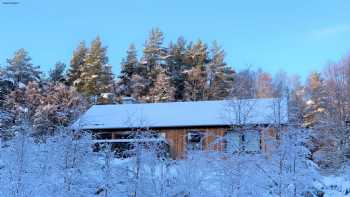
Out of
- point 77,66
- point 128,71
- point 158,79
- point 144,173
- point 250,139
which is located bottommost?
point 144,173

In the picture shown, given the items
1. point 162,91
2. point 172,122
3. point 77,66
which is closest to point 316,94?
point 162,91

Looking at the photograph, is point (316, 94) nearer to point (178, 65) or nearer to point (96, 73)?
point (178, 65)

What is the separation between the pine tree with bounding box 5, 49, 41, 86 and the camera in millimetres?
35719

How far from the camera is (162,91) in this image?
3406 centimetres

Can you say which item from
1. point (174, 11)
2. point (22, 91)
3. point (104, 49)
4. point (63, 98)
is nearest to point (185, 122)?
point (174, 11)

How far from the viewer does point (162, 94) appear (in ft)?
112

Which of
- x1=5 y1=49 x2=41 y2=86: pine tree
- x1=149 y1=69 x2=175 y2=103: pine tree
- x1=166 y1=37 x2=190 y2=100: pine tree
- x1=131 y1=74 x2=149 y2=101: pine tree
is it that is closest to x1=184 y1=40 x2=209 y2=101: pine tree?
x1=166 y1=37 x2=190 y2=100: pine tree

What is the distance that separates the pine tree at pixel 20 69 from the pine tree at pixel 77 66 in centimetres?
255

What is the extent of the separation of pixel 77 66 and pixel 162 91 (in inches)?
309

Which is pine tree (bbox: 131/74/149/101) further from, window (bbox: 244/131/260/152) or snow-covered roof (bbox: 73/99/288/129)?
window (bbox: 244/131/260/152)

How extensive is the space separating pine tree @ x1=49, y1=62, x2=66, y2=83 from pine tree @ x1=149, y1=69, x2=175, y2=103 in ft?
25.4

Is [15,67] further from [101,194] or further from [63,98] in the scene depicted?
[101,194]

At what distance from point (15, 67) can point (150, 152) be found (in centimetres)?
2891

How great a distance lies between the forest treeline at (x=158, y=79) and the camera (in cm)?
3300
